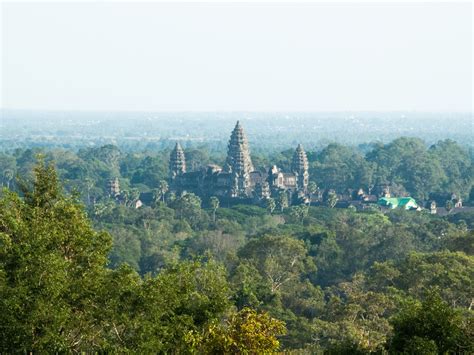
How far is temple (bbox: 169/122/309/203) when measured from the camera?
93562 mm

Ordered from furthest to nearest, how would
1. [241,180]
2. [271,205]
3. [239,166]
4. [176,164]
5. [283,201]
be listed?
1. [176,164]
2. [239,166]
3. [241,180]
4. [283,201]
5. [271,205]

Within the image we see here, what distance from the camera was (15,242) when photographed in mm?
20562

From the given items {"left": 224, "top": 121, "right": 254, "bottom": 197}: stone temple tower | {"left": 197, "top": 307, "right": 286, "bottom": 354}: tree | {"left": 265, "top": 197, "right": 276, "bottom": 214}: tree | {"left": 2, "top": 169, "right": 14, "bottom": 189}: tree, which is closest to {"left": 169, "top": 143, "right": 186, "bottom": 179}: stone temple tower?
{"left": 224, "top": 121, "right": 254, "bottom": 197}: stone temple tower

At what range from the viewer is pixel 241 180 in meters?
94.9

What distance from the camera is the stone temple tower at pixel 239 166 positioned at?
94312 mm

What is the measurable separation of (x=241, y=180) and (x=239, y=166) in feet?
5.32

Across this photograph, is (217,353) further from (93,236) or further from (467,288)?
(467,288)

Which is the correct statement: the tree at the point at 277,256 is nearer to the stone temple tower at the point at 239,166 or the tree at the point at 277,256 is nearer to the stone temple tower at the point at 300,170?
the stone temple tower at the point at 239,166

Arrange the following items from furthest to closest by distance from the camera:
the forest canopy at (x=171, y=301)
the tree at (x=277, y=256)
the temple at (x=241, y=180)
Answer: the temple at (x=241, y=180) → the tree at (x=277, y=256) → the forest canopy at (x=171, y=301)

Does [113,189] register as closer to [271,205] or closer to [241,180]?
[241,180]

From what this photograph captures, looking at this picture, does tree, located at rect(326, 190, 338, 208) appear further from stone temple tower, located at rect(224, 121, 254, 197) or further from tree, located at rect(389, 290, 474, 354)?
tree, located at rect(389, 290, 474, 354)

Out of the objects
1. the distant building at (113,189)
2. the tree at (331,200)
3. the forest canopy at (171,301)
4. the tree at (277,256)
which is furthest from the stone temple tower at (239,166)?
the forest canopy at (171,301)

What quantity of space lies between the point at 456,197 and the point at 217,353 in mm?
76416

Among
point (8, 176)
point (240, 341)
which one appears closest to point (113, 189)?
point (8, 176)
